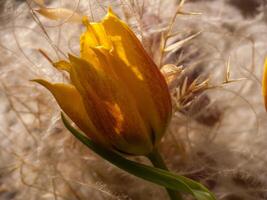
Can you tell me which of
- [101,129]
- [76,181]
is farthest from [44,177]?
[101,129]

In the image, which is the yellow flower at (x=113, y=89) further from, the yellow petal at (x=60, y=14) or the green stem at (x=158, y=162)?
the yellow petal at (x=60, y=14)

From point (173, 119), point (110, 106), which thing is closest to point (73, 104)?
point (110, 106)

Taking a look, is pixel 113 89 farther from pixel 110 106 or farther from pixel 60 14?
pixel 60 14

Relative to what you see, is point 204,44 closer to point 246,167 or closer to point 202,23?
point 202,23

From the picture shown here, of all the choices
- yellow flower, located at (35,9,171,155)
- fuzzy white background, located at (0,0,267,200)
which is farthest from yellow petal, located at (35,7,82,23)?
yellow flower, located at (35,9,171,155)

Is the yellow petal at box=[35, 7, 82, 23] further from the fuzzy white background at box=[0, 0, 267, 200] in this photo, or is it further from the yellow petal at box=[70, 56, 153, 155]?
the yellow petal at box=[70, 56, 153, 155]

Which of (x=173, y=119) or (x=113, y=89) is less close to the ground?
(x=113, y=89)
